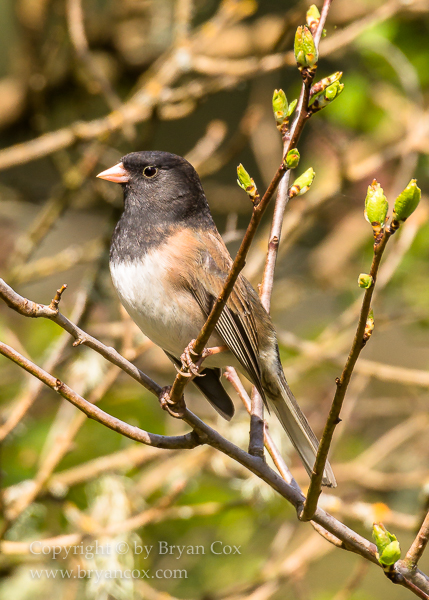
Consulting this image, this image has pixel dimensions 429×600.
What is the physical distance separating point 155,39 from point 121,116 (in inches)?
53.1

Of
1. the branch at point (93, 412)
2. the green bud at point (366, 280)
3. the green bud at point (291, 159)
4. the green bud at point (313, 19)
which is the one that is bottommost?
the branch at point (93, 412)

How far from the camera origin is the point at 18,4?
3.31 meters

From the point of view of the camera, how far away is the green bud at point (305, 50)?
2.81 feet

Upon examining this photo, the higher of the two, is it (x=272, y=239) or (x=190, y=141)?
(x=190, y=141)

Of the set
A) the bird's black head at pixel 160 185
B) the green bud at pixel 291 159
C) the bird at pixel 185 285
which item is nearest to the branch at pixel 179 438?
the bird at pixel 185 285

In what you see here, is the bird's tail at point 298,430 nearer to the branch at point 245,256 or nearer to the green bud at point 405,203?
the branch at point 245,256

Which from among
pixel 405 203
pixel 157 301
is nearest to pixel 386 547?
pixel 405 203

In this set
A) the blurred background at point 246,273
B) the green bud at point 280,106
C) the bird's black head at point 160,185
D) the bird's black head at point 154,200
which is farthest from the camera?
the blurred background at point 246,273

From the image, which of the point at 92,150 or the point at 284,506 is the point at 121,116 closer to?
A: the point at 92,150

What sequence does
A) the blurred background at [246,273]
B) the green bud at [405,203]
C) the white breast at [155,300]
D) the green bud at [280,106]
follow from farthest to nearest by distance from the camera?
1. the blurred background at [246,273]
2. the white breast at [155,300]
3. the green bud at [280,106]
4. the green bud at [405,203]

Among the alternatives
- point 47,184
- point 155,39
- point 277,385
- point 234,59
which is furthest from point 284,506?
point 47,184

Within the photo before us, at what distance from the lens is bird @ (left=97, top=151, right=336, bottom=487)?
1704 millimetres

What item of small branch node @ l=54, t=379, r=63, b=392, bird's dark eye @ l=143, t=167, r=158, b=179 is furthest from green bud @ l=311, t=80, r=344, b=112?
bird's dark eye @ l=143, t=167, r=158, b=179

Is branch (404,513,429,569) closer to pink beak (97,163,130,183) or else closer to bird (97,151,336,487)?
bird (97,151,336,487)
